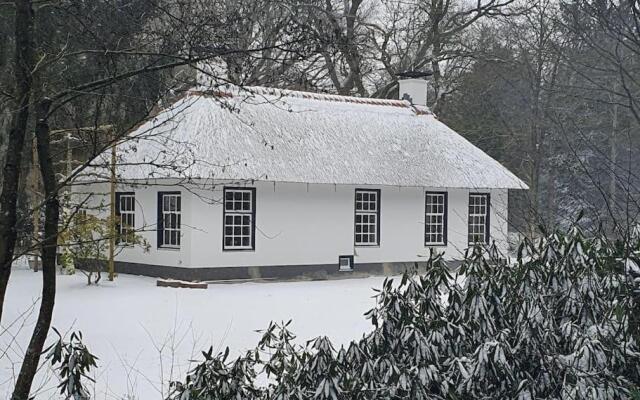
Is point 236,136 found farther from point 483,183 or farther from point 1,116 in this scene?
point 1,116

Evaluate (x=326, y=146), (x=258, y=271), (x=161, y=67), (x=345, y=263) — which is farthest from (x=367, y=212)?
(x=161, y=67)

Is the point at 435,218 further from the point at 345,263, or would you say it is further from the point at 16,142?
the point at 16,142

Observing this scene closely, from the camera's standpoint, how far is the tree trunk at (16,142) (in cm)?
468

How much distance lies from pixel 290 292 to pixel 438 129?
9105mm

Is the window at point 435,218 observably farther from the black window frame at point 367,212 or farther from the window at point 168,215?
the window at point 168,215

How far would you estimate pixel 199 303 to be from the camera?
50.6ft

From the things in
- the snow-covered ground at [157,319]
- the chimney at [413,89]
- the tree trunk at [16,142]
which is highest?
the chimney at [413,89]

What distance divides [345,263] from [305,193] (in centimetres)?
209

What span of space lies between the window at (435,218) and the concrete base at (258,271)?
1104 mm

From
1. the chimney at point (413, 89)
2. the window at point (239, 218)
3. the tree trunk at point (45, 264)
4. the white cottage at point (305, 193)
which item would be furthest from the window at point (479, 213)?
the tree trunk at point (45, 264)

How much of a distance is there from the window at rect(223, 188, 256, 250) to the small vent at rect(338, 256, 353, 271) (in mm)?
2526

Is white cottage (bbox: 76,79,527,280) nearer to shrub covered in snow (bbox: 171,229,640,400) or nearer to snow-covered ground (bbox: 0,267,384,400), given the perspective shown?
snow-covered ground (bbox: 0,267,384,400)

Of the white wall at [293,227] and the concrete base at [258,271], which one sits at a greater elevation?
the white wall at [293,227]

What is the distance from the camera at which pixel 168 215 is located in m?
19.7
